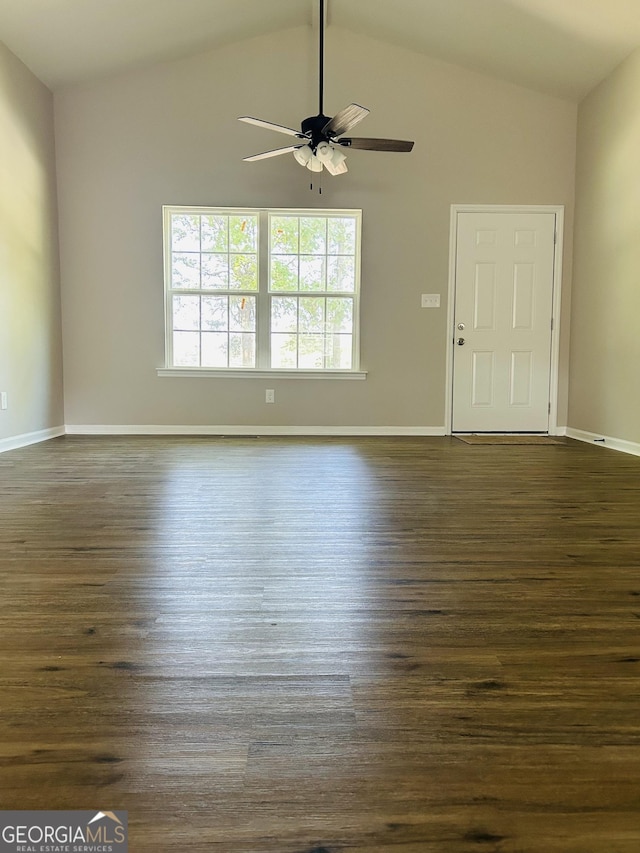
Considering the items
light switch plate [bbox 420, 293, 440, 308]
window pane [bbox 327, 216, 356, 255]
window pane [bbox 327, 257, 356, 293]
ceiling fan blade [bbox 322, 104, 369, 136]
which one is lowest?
light switch plate [bbox 420, 293, 440, 308]

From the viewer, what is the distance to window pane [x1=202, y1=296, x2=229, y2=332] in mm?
5543

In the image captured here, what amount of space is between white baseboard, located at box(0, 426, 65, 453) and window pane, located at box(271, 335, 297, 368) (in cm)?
219

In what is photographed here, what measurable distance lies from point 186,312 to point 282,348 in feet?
3.34

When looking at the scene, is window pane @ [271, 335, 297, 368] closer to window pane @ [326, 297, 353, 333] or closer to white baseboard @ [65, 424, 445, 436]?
window pane @ [326, 297, 353, 333]

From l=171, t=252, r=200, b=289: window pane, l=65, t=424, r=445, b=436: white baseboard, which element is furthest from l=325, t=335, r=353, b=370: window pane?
l=171, t=252, r=200, b=289: window pane

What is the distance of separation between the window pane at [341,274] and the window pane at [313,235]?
0.17 meters

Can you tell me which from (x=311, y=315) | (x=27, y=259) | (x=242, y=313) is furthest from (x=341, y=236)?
(x=27, y=259)

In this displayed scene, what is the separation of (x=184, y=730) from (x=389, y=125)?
5.64 metres

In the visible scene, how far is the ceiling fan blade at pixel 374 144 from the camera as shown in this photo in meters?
3.86

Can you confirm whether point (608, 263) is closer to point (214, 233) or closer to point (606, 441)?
point (606, 441)

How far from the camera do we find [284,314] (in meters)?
5.57

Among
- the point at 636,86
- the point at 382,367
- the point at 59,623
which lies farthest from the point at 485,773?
the point at 636,86

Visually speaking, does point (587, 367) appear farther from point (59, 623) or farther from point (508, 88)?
point (59, 623)

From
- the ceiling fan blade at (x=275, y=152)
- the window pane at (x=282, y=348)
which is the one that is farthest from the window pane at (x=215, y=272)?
the ceiling fan blade at (x=275, y=152)
